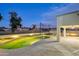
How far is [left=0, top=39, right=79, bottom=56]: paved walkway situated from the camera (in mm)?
3609

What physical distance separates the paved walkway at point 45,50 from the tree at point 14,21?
304 mm

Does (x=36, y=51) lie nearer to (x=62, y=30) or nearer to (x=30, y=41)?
(x=30, y=41)

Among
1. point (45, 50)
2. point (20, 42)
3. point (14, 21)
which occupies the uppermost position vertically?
point (14, 21)

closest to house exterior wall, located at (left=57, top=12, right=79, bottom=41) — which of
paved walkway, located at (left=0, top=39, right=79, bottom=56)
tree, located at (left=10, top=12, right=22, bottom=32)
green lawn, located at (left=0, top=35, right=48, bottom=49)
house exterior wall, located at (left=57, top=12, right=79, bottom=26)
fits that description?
house exterior wall, located at (left=57, top=12, right=79, bottom=26)

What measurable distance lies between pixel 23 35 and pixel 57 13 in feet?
1.79

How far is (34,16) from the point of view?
143 inches

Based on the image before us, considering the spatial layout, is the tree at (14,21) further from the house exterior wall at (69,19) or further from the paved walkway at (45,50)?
the house exterior wall at (69,19)

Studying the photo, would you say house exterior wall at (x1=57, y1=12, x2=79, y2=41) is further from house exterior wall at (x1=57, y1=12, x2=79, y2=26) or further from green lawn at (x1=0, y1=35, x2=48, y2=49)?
green lawn at (x1=0, y1=35, x2=48, y2=49)

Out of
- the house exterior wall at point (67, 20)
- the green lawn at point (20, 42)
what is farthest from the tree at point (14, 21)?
the house exterior wall at point (67, 20)

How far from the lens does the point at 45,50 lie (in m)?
3.63

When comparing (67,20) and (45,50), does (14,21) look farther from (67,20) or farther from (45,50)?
(67,20)

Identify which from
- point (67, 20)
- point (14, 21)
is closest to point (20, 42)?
point (14, 21)

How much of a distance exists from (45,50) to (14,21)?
1.86 ft

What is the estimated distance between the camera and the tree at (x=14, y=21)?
3.63 m
